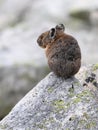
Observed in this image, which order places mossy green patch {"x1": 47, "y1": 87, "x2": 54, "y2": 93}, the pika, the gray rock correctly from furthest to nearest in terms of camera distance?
the gray rock → the pika → mossy green patch {"x1": 47, "y1": 87, "x2": 54, "y2": 93}

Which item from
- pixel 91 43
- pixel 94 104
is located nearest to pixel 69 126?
pixel 94 104

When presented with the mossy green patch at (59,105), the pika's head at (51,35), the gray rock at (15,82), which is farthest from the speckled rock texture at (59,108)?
the gray rock at (15,82)

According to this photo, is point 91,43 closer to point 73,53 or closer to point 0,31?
point 0,31

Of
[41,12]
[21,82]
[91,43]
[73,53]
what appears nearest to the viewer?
[73,53]

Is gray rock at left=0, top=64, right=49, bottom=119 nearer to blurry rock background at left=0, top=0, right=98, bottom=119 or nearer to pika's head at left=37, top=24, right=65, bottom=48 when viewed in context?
blurry rock background at left=0, top=0, right=98, bottom=119

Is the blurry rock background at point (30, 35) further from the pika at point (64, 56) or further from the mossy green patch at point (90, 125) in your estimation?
the mossy green patch at point (90, 125)

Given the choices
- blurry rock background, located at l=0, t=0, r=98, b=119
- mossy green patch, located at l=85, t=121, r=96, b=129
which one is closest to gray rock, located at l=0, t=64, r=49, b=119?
blurry rock background, located at l=0, t=0, r=98, b=119

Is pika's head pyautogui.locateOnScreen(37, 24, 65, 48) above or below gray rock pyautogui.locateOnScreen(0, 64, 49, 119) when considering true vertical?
below
